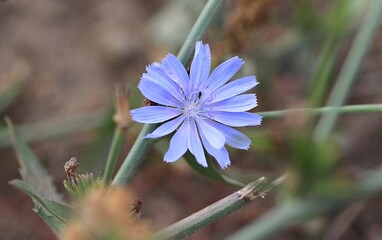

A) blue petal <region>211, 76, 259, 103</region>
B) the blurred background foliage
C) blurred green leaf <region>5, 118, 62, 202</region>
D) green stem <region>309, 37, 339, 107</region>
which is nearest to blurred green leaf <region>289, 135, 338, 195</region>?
the blurred background foliage

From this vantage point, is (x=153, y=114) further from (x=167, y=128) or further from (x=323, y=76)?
(x=323, y=76)

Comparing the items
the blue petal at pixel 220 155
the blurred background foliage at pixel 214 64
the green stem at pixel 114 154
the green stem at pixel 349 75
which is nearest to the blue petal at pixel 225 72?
the blue petal at pixel 220 155

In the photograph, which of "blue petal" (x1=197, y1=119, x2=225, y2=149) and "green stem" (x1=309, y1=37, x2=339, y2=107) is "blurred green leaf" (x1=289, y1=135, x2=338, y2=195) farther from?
"blue petal" (x1=197, y1=119, x2=225, y2=149)

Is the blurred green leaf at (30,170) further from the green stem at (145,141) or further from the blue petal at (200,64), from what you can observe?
the blue petal at (200,64)

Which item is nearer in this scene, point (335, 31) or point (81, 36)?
point (335, 31)

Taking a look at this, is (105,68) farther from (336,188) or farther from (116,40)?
(336,188)

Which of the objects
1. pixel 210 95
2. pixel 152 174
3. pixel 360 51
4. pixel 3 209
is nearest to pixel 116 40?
pixel 152 174
